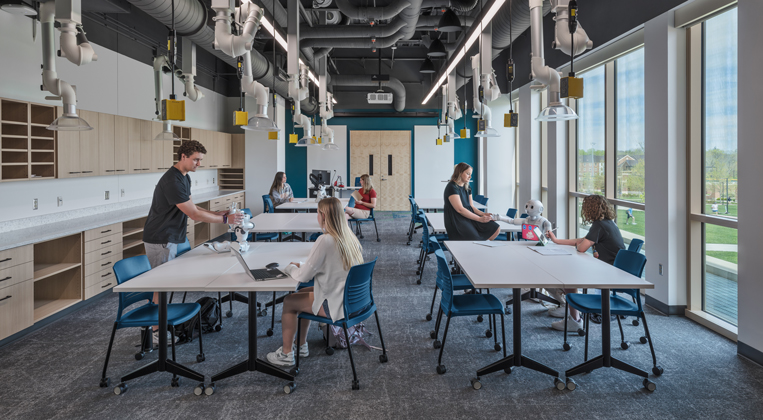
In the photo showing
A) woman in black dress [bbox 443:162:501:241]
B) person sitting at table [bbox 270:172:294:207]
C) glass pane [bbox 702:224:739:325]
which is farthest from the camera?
person sitting at table [bbox 270:172:294:207]

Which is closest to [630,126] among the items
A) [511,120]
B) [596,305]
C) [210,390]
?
[511,120]

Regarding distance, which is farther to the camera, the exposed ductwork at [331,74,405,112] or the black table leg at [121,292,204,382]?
the exposed ductwork at [331,74,405,112]

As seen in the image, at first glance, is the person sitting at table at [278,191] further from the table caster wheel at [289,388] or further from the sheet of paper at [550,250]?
the table caster wheel at [289,388]

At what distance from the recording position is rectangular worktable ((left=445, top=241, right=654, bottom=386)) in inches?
116

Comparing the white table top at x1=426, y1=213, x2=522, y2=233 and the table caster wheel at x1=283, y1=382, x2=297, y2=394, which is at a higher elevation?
the white table top at x1=426, y1=213, x2=522, y2=233

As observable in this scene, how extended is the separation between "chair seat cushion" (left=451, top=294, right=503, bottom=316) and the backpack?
2.18 meters

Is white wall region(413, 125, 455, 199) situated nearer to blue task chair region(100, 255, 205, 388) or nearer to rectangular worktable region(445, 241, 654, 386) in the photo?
rectangular worktable region(445, 241, 654, 386)

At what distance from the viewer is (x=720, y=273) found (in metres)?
4.31

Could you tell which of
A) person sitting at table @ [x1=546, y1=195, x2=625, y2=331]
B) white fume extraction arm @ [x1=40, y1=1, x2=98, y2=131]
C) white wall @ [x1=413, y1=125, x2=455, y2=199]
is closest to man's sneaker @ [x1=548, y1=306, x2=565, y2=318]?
person sitting at table @ [x1=546, y1=195, x2=625, y2=331]

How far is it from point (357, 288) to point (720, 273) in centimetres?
358

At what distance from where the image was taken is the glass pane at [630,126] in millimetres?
5570

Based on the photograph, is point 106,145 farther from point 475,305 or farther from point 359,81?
point 359,81

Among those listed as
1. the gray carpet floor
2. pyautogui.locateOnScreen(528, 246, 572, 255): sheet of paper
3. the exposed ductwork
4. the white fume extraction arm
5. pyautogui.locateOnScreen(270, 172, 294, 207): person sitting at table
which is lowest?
the gray carpet floor

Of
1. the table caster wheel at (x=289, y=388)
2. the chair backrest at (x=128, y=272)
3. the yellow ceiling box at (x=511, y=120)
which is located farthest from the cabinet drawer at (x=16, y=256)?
the yellow ceiling box at (x=511, y=120)
